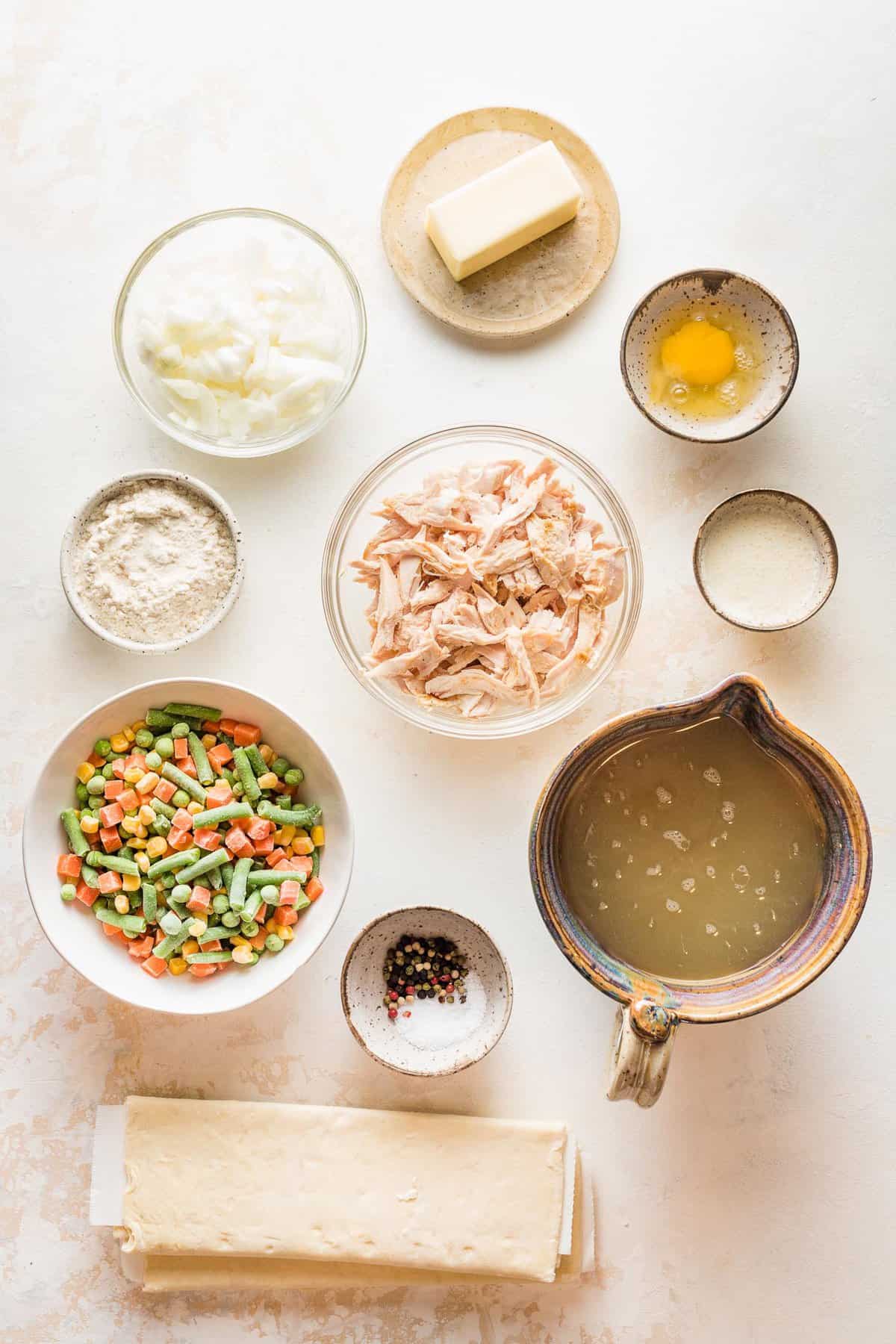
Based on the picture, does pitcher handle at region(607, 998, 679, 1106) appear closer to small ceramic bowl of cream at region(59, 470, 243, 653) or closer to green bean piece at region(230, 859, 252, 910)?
green bean piece at region(230, 859, 252, 910)

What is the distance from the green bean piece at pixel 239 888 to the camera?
2.06 meters

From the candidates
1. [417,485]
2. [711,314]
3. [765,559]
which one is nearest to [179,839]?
[417,485]

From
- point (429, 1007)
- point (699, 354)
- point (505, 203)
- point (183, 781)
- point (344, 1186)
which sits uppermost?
point (505, 203)

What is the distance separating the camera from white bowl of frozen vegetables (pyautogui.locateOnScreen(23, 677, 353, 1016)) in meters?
2.06

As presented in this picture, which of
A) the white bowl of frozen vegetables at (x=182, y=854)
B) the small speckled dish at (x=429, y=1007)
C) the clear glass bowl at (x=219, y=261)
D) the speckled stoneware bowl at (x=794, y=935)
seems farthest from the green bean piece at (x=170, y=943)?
the clear glass bowl at (x=219, y=261)

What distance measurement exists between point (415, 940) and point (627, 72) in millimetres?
2047

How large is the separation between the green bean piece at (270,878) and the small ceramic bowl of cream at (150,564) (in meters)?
0.52

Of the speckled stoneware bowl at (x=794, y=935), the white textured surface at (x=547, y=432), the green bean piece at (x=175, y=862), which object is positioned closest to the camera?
the speckled stoneware bowl at (x=794, y=935)

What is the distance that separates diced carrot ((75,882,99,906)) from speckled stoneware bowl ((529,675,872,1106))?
0.93 metres

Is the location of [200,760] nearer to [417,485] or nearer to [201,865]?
[201,865]

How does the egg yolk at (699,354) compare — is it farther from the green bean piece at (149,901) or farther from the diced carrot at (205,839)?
the green bean piece at (149,901)

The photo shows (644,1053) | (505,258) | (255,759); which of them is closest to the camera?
(644,1053)

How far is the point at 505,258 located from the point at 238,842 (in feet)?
4.71

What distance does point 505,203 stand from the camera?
84.5 inches
